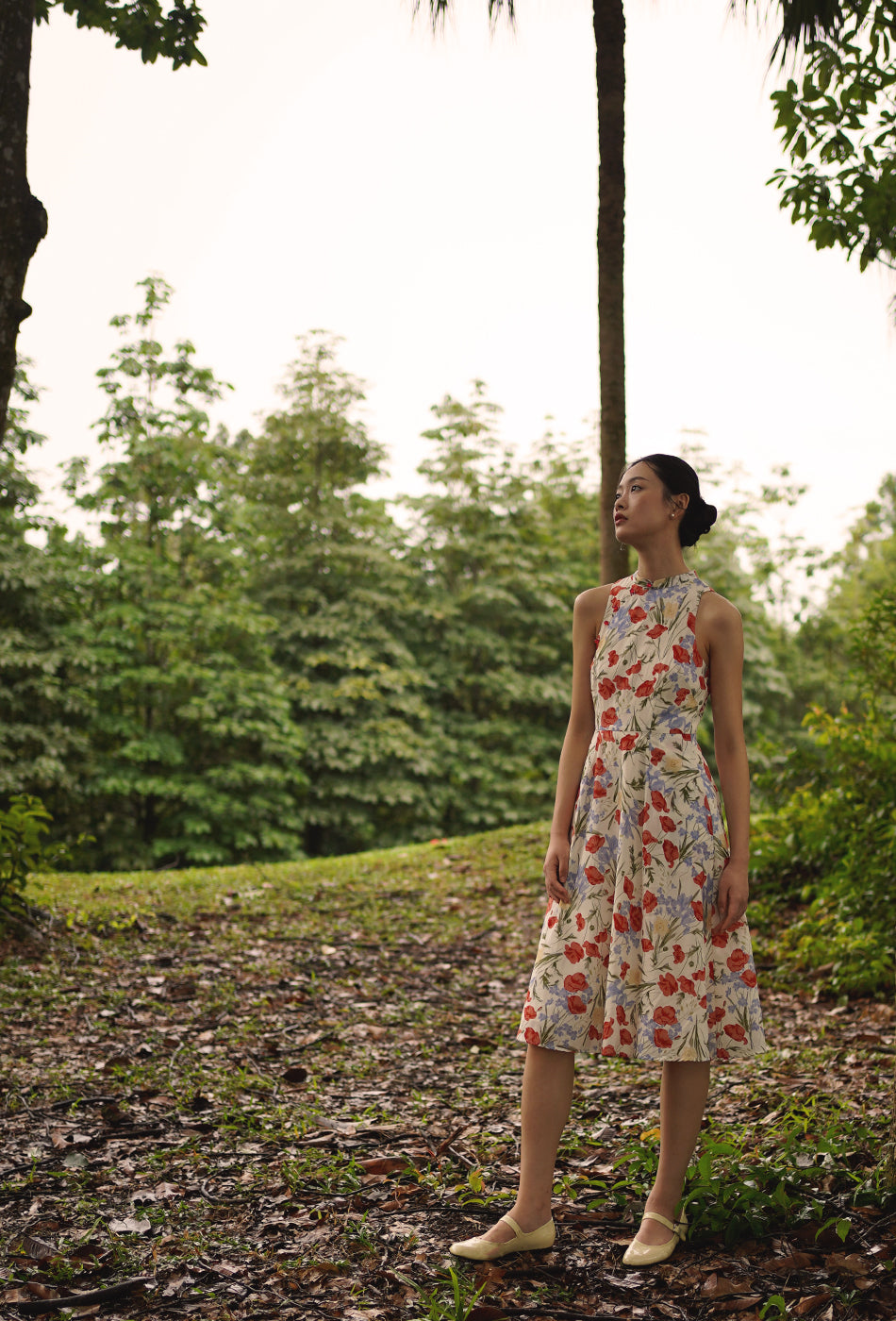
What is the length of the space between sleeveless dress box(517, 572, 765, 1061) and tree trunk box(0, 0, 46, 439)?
1958 mm

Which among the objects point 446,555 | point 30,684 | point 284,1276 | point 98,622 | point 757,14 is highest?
point 446,555

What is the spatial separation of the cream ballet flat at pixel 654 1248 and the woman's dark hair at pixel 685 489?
165cm

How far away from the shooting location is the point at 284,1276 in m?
2.37

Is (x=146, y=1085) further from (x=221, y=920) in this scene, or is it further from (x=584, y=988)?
(x=221, y=920)

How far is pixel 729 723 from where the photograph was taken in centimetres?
241

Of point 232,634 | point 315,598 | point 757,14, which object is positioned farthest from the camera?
point 315,598

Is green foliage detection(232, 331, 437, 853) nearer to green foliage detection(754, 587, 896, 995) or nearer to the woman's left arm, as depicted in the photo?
green foliage detection(754, 587, 896, 995)

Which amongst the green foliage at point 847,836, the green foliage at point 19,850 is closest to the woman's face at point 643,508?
the green foliage at point 847,836

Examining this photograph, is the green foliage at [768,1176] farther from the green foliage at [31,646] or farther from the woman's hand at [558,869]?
the green foliage at [31,646]

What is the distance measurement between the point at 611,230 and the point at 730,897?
4102 millimetres

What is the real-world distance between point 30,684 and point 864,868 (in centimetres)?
1084

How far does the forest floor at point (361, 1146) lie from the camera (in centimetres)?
225

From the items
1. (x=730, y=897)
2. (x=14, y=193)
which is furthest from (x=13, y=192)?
(x=730, y=897)

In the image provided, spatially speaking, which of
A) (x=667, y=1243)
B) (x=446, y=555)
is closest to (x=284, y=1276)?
(x=667, y=1243)
